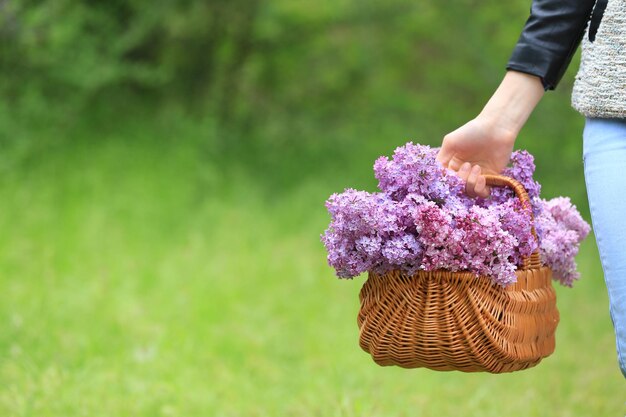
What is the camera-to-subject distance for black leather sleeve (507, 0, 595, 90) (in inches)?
89.0

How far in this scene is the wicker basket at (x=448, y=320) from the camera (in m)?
2.26

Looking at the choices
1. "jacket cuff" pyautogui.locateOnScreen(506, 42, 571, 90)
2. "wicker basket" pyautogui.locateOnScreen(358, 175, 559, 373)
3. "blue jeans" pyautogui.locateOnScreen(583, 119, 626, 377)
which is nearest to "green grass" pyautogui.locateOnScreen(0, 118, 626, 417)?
"wicker basket" pyautogui.locateOnScreen(358, 175, 559, 373)

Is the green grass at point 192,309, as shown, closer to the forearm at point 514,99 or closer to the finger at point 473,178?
the finger at point 473,178

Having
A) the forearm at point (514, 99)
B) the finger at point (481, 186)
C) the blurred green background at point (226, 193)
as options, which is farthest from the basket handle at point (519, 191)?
the blurred green background at point (226, 193)

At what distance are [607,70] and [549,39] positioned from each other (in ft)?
0.68

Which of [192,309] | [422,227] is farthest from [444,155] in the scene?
[192,309]

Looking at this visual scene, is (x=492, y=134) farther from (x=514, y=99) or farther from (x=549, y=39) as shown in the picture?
(x=549, y=39)

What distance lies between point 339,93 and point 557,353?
18.2 ft

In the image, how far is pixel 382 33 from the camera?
1075 cm

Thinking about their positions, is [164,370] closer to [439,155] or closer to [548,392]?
[548,392]

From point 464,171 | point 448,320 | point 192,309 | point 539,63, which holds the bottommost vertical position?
point 192,309

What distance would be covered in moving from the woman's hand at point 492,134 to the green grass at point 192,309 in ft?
6.06

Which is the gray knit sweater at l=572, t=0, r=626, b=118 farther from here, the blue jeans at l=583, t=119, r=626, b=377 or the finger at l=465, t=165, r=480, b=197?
the finger at l=465, t=165, r=480, b=197

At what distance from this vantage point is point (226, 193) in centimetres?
880
